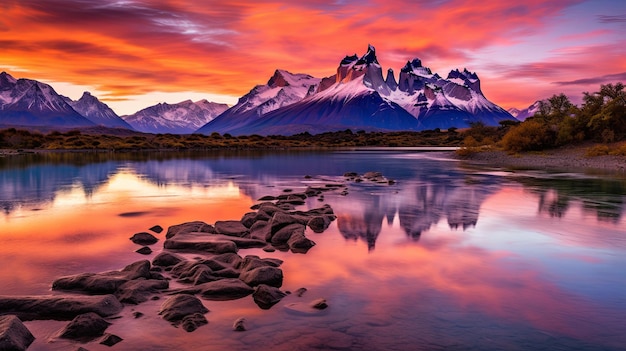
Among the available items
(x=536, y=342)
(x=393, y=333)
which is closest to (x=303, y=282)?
(x=393, y=333)

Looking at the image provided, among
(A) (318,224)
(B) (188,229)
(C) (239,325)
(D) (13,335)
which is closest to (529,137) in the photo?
(A) (318,224)

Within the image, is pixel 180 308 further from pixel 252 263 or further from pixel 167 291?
pixel 252 263

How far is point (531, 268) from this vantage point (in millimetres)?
14500

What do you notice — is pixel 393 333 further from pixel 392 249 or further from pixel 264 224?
pixel 264 224

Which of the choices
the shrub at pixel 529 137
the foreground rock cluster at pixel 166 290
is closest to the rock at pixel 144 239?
the foreground rock cluster at pixel 166 290

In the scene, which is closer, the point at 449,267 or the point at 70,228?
the point at 449,267

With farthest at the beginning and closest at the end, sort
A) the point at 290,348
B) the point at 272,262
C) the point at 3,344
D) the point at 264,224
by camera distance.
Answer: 1. the point at 264,224
2. the point at 272,262
3. the point at 290,348
4. the point at 3,344

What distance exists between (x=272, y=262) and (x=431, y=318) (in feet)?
18.5

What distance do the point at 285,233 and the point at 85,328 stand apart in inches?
364

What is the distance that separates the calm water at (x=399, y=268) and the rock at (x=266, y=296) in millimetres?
209

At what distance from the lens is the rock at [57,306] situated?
34.0 feet

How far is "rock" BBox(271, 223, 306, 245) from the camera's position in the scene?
17688mm

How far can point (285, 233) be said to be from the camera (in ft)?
59.0

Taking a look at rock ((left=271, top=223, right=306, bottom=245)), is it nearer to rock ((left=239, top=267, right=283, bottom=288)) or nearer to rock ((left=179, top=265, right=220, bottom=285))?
rock ((left=239, top=267, right=283, bottom=288))
